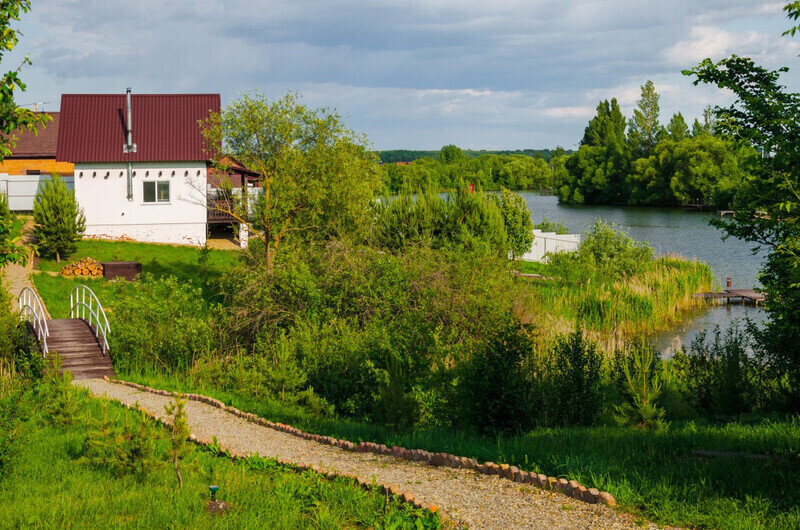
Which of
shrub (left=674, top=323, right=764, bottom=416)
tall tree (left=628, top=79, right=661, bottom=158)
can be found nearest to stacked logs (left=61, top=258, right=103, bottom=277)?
shrub (left=674, top=323, right=764, bottom=416)

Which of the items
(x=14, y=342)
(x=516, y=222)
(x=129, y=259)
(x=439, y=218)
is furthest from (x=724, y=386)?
Answer: (x=129, y=259)

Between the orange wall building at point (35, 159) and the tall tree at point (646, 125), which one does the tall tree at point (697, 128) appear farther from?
the orange wall building at point (35, 159)

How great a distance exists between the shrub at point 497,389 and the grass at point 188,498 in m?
3.02

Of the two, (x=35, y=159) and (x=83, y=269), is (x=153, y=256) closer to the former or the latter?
(x=83, y=269)

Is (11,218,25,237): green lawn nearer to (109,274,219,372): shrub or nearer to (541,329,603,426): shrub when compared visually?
(109,274,219,372): shrub

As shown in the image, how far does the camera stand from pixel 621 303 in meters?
24.9

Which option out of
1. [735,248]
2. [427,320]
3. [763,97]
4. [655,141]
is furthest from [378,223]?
[655,141]

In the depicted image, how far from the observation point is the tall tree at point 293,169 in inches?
934

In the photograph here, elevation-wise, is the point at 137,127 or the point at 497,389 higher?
the point at 137,127

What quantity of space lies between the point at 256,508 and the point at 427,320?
1020 centimetres

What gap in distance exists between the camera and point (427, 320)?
16641 millimetres

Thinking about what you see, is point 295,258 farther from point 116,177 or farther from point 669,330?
point 116,177

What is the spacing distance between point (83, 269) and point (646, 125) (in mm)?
83826

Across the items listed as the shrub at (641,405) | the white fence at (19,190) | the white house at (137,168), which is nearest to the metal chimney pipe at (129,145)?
the white house at (137,168)
